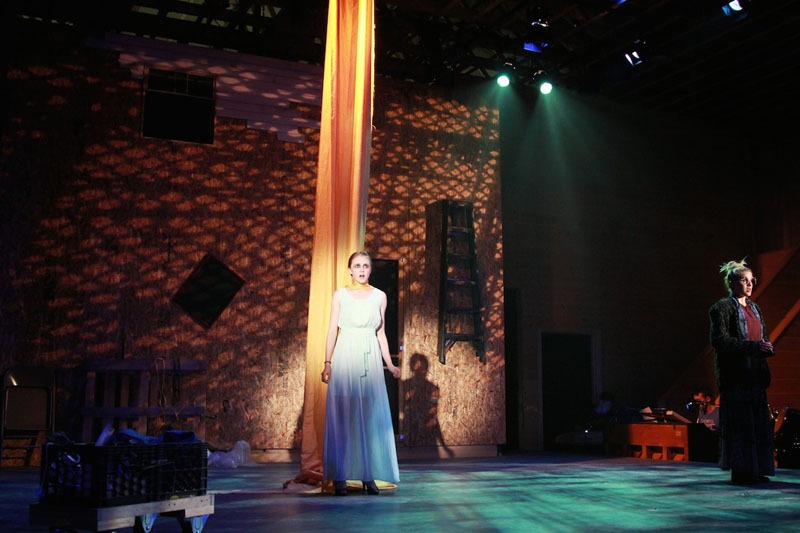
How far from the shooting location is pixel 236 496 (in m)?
4.53

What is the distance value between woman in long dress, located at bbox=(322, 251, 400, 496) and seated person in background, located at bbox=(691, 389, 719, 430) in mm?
5013

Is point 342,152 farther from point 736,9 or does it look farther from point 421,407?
point 736,9

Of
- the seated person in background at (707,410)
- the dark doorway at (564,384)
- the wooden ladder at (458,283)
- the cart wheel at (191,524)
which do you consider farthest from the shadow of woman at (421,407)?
the cart wheel at (191,524)

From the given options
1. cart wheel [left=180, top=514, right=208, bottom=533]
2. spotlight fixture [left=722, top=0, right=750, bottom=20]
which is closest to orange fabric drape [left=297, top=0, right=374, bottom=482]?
cart wheel [left=180, top=514, right=208, bottom=533]

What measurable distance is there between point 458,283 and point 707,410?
337cm

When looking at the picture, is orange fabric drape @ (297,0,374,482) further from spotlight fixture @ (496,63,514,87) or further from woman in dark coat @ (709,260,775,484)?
spotlight fixture @ (496,63,514,87)

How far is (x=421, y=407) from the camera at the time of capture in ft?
27.8

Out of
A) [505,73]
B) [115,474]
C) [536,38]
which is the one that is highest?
[536,38]

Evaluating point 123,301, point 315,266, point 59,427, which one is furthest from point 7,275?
point 315,266

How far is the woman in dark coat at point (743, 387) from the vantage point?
5.18m

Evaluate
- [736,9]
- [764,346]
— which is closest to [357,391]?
[764,346]

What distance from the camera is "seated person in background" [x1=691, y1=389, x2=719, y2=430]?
8578 millimetres

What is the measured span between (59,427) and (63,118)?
3005 millimetres

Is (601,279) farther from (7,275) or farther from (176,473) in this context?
(176,473)
